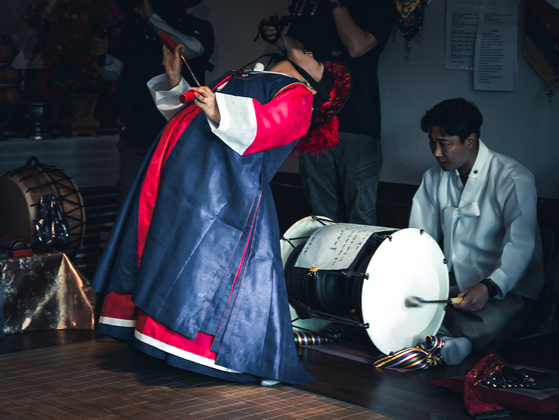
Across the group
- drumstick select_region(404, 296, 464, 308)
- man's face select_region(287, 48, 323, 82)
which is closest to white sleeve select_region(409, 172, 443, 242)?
drumstick select_region(404, 296, 464, 308)

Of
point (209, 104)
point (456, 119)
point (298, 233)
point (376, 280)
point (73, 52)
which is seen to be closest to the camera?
point (209, 104)

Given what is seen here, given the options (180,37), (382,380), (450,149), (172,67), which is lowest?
(382,380)

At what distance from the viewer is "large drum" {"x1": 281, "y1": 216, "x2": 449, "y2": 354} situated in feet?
9.74

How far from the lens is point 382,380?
2.83 metres

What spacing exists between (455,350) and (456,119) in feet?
3.41

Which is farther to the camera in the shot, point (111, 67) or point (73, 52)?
point (73, 52)

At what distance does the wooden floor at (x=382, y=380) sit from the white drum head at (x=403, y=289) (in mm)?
179

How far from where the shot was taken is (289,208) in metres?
4.93

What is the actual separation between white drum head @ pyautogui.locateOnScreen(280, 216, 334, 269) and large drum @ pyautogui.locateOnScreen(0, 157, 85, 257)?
4.44 feet

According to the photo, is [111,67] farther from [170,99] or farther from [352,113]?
[352,113]

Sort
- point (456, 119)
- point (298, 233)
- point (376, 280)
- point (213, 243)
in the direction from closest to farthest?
point (213, 243) < point (376, 280) < point (456, 119) < point (298, 233)

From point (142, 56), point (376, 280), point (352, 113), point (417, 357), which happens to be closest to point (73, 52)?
point (142, 56)

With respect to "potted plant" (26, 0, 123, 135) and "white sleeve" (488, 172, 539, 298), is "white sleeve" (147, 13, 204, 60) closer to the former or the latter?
"potted plant" (26, 0, 123, 135)

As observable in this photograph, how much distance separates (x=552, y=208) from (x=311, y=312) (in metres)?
1.40
